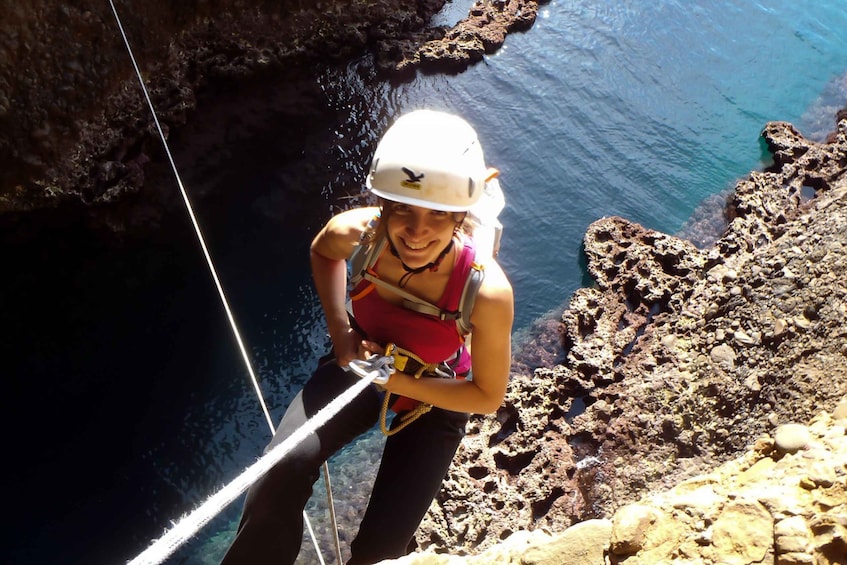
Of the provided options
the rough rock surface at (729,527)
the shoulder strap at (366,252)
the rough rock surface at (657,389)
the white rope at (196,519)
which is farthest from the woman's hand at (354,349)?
the rough rock surface at (657,389)

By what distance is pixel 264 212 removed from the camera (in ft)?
23.9

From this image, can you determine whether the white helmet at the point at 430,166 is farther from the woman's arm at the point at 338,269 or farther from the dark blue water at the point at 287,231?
the dark blue water at the point at 287,231

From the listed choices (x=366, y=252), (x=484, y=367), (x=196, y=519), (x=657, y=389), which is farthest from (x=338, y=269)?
(x=657, y=389)

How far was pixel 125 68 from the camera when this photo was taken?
7375mm

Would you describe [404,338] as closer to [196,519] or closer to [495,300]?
[495,300]

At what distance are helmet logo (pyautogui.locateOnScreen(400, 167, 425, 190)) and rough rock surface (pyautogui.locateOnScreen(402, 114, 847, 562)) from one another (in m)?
2.78

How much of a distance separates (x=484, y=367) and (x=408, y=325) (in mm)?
377

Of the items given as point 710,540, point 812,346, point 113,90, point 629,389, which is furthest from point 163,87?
point 710,540

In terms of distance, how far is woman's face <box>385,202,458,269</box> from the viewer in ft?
7.68

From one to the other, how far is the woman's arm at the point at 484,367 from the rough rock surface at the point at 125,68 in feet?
17.6

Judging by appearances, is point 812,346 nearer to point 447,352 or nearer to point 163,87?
point 447,352

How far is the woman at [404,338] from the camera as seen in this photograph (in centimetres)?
229

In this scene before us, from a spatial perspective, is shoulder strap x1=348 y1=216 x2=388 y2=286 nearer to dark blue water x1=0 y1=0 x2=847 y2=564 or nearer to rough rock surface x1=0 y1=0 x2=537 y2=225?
dark blue water x1=0 y1=0 x2=847 y2=564

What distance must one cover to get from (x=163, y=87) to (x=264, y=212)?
2.14 metres
